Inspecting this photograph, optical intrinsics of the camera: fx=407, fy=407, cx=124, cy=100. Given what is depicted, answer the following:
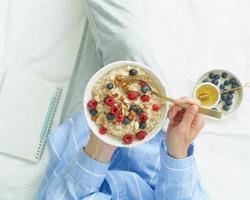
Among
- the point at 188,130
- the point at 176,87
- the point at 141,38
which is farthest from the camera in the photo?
the point at 176,87

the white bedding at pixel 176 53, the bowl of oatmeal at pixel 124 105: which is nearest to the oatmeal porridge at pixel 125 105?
the bowl of oatmeal at pixel 124 105

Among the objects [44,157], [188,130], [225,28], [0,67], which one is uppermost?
[225,28]

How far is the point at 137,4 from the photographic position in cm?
87

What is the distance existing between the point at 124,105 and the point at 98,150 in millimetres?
130

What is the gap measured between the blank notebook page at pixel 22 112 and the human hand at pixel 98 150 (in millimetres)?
246

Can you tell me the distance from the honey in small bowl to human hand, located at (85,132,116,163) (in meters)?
0.31

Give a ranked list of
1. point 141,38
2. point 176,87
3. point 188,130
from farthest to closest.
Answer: point 176,87 < point 141,38 < point 188,130

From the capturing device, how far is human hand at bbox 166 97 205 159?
66 centimetres

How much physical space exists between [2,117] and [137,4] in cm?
39

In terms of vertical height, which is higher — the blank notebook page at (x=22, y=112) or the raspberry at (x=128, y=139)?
the raspberry at (x=128, y=139)

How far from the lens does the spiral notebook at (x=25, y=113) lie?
0.93m

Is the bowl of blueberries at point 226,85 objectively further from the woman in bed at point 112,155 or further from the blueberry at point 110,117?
the blueberry at point 110,117

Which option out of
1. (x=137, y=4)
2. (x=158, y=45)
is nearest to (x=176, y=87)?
(x=158, y=45)

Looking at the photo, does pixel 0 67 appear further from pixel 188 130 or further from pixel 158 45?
pixel 188 130
